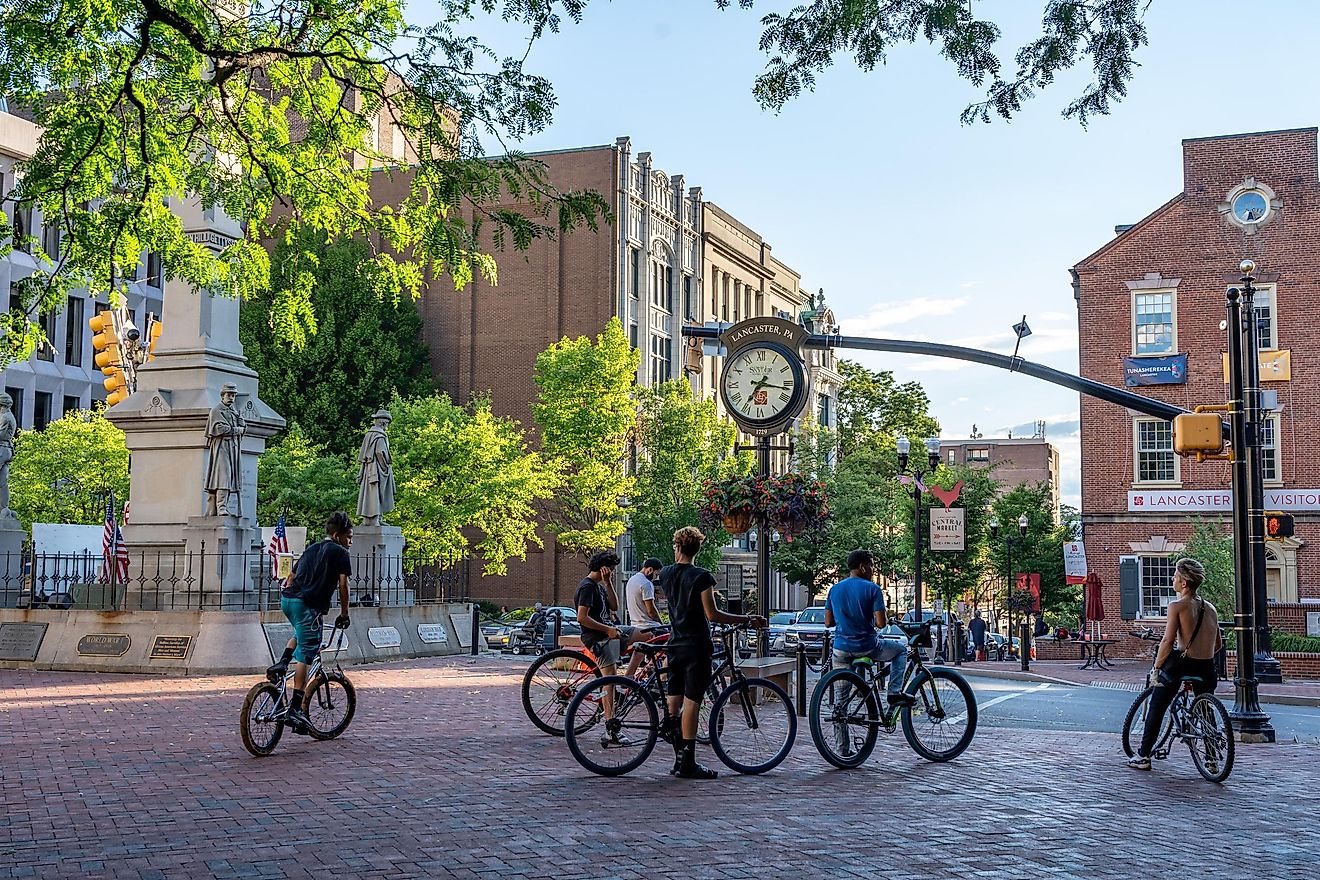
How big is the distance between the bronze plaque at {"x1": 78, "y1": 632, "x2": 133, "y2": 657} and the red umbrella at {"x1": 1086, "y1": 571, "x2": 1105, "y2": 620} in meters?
27.8

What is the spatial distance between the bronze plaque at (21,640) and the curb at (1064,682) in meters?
19.3

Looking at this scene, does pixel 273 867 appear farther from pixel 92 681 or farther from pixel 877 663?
pixel 92 681

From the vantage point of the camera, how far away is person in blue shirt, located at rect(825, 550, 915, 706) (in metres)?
11.9

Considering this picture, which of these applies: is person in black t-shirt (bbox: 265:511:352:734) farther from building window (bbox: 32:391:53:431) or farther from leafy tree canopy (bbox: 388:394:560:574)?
building window (bbox: 32:391:53:431)

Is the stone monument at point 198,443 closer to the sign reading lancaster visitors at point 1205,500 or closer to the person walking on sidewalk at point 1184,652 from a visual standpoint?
the person walking on sidewalk at point 1184,652

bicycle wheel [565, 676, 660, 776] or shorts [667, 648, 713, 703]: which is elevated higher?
shorts [667, 648, 713, 703]

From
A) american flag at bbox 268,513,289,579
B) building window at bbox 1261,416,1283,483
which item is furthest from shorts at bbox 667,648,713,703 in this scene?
building window at bbox 1261,416,1283,483

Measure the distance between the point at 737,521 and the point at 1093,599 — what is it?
2667 centimetres

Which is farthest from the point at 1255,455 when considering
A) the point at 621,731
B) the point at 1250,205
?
the point at 1250,205

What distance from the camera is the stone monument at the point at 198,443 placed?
836 inches

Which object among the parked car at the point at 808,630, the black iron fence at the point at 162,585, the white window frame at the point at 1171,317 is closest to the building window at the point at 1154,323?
the white window frame at the point at 1171,317

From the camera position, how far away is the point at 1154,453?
141 feet

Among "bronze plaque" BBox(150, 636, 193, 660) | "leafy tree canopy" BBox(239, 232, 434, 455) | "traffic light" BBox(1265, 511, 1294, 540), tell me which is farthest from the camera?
"leafy tree canopy" BBox(239, 232, 434, 455)

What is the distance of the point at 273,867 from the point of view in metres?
7.21
